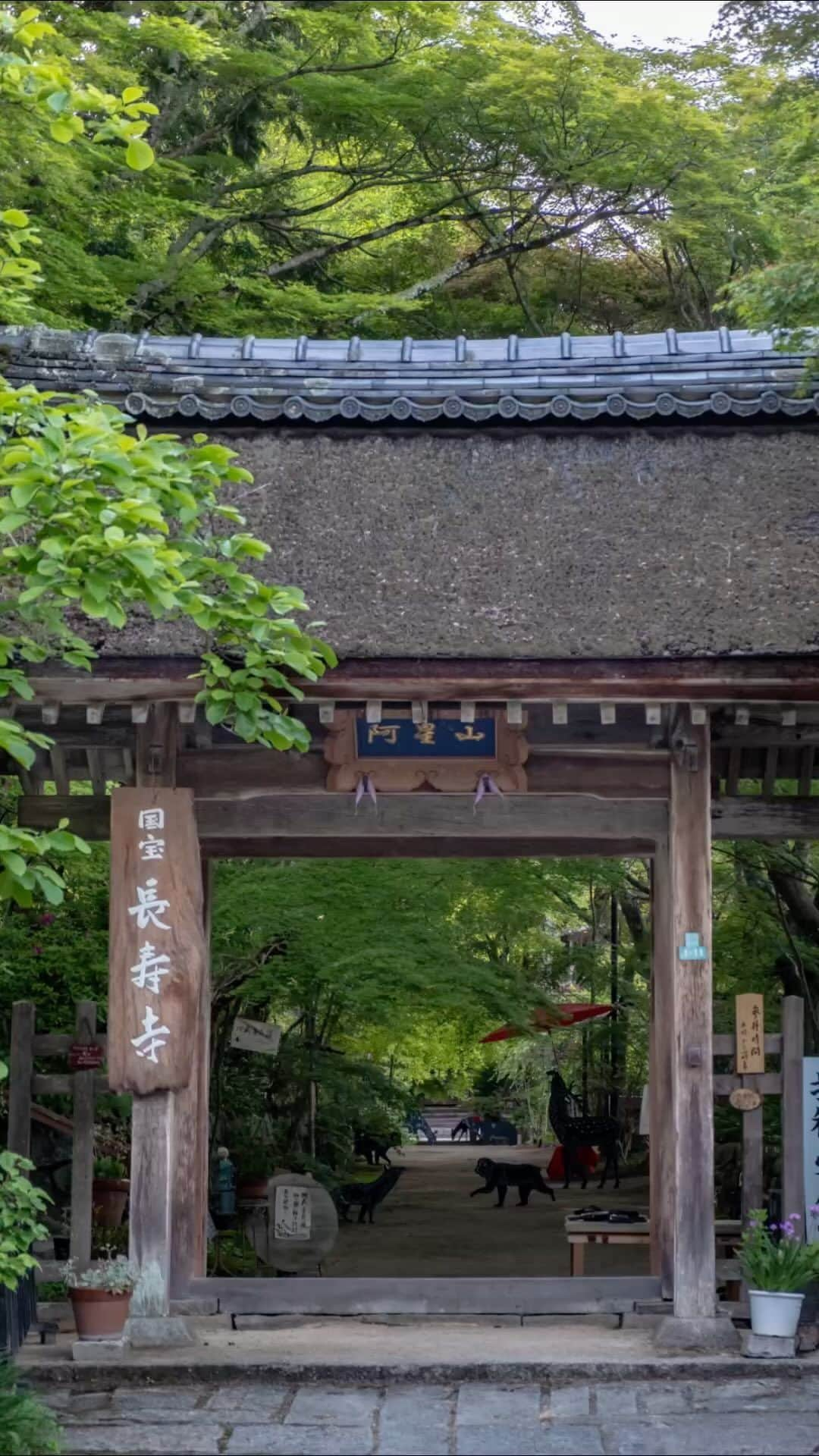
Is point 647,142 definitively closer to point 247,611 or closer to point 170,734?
point 170,734

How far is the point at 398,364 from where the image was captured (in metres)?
11.2

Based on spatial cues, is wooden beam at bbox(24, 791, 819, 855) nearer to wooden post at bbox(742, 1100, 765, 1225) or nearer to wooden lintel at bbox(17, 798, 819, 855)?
wooden lintel at bbox(17, 798, 819, 855)

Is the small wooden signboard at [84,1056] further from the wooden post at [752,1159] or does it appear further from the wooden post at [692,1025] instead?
the wooden post at [752,1159]

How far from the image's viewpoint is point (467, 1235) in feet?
54.7

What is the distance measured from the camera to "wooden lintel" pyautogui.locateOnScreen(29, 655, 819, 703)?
8.42 meters

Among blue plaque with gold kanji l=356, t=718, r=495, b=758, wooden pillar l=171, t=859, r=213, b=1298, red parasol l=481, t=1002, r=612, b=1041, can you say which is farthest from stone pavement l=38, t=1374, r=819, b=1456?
red parasol l=481, t=1002, r=612, b=1041

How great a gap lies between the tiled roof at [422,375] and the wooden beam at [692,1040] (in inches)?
88.9

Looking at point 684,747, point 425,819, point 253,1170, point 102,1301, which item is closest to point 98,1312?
point 102,1301

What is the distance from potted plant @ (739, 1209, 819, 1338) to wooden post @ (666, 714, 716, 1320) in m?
0.24

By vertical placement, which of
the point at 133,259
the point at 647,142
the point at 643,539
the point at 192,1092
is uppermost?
the point at 647,142

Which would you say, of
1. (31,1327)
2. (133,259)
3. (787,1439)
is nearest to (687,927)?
(787,1439)

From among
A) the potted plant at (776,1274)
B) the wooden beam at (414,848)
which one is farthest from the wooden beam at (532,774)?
the potted plant at (776,1274)

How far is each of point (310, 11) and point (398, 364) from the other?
8.55 meters

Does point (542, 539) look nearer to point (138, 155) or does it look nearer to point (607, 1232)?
point (138, 155)
